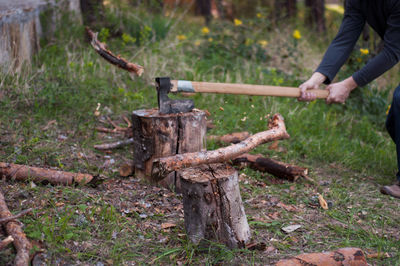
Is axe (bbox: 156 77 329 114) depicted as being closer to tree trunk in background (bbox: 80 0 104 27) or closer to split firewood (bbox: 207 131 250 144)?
split firewood (bbox: 207 131 250 144)

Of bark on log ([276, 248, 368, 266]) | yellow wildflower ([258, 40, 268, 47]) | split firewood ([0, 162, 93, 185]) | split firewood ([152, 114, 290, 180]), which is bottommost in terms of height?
bark on log ([276, 248, 368, 266])

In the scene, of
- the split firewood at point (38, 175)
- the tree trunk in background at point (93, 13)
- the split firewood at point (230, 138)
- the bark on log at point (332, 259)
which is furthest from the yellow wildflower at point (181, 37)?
the bark on log at point (332, 259)

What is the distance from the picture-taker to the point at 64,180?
2828 millimetres

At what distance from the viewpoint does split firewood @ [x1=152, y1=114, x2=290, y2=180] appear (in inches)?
89.7

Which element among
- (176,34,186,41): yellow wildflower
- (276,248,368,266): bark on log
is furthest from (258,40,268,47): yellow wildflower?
(276,248,368,266): bark on log

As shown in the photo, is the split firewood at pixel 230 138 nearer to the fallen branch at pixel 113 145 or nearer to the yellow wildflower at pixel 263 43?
the fallen branch at pixel 113 145

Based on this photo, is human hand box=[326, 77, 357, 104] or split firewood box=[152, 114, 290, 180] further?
human hand box=[326, 77, 357, 104]

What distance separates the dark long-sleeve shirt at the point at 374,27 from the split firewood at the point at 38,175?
250 centimetres

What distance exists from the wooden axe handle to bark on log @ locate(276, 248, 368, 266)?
1.57m

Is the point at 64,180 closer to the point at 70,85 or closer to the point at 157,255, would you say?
the point at 157,255

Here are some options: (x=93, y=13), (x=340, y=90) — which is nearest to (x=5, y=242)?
(x=340, y=90)

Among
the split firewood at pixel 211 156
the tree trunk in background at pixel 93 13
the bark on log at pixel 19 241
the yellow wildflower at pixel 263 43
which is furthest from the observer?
the yellow wildflower at pixel 263 43

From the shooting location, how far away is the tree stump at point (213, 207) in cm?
229

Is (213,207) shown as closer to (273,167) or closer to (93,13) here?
(273,167)
